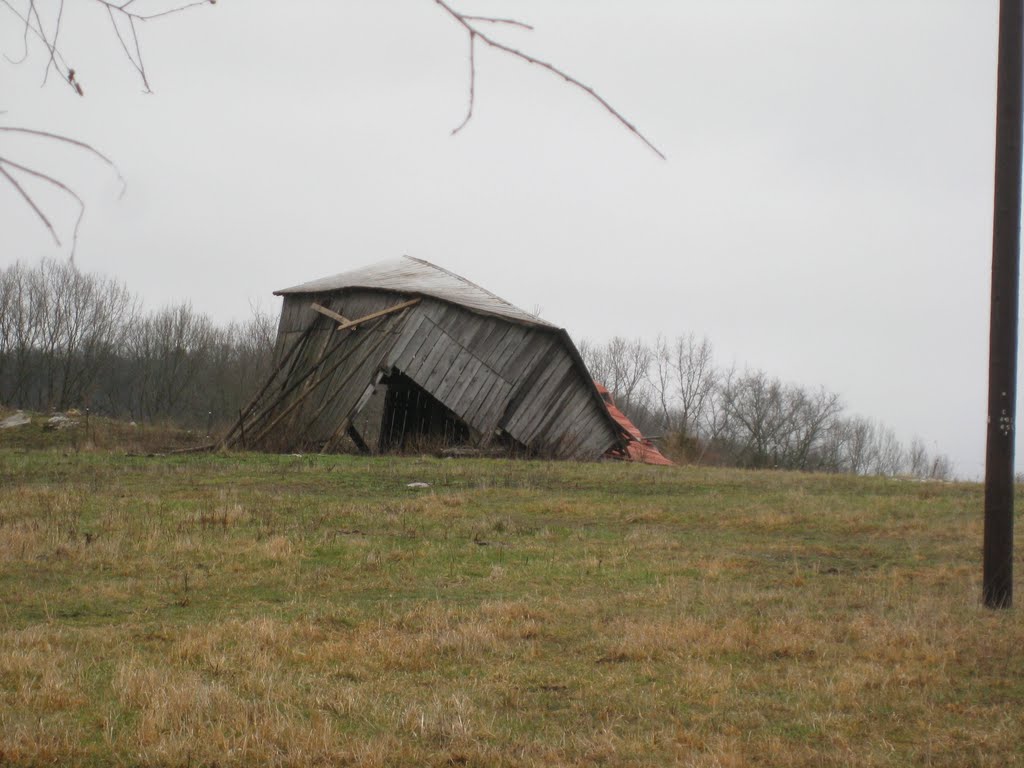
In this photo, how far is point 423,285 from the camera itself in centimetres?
2422

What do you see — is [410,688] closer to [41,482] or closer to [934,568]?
[934,568]

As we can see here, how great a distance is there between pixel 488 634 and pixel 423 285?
1758 centimetres

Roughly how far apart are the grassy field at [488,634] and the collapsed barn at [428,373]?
8.15 metres

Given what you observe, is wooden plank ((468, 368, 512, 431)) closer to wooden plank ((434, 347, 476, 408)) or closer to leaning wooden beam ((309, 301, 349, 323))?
wooden plank ((434, 347, 476, 408))

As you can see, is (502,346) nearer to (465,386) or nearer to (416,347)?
(465,386)

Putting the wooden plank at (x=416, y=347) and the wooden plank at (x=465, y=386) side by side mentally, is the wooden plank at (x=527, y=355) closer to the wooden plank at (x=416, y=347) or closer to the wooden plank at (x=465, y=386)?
the wooden plank at (x=465, y=386)

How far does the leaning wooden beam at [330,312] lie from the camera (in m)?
23.6

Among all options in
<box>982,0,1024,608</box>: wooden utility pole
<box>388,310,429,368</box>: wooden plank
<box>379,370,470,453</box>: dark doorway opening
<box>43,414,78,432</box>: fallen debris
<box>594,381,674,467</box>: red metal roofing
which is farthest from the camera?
<box>43,414,78,432</box>: fallen debris

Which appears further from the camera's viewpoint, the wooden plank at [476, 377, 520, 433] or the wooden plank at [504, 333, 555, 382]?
the wooden plank at [504, 333, 555, 382]

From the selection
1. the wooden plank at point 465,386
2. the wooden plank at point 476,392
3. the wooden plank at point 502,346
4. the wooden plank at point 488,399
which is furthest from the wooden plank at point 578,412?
the wooden plank at point 465,386

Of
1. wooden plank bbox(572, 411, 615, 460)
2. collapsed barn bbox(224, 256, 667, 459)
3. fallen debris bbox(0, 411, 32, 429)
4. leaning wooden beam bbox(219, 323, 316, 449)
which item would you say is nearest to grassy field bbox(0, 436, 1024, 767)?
leaning wooden beam bbox(219, 323, 316, 449)

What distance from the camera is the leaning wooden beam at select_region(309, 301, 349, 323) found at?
23.6 m

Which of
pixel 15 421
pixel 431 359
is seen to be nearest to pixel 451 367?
pixel 431 359

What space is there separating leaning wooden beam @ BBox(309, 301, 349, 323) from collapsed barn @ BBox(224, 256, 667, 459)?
0.14 ft
